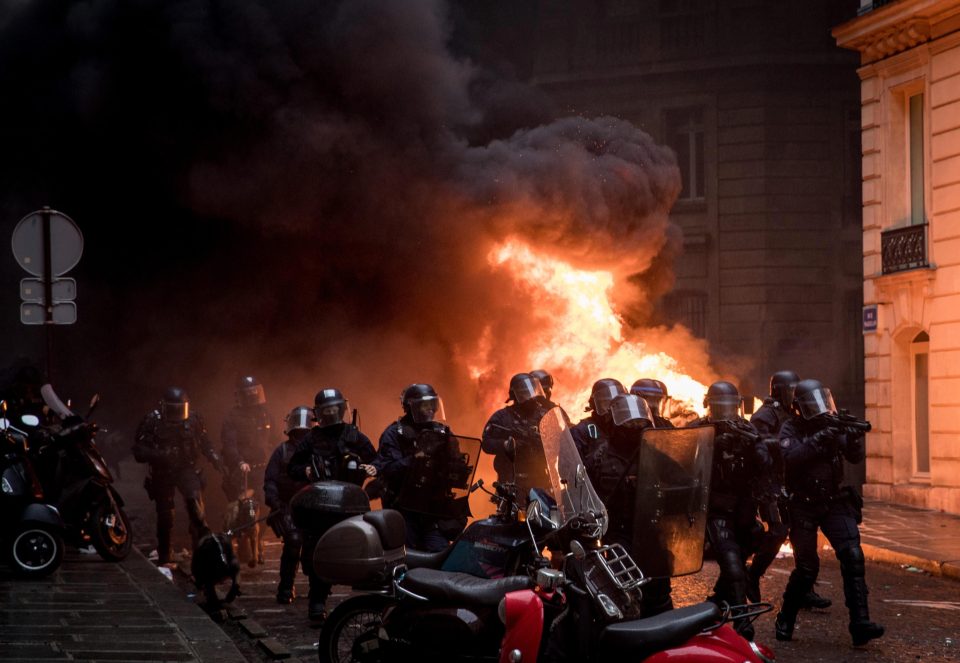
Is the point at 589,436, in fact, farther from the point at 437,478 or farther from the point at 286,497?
the point at 286,497

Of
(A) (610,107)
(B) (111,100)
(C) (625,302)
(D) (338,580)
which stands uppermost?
(A) (610,107)

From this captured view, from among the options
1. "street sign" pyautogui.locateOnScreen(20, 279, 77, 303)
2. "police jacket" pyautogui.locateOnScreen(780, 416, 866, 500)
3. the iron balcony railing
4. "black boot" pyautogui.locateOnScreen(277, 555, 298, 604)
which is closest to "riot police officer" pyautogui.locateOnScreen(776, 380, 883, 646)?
"police jacket" pyautogui.locateOnScreen(780, 416, 866, 500)

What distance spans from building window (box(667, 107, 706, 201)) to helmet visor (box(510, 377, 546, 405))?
15156 millimetres

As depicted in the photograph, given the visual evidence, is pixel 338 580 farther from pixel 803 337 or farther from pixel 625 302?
pixel 803 337

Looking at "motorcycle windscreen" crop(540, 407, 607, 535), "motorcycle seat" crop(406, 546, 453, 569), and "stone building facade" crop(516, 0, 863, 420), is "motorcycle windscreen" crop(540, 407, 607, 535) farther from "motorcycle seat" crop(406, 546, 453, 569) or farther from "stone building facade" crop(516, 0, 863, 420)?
"stone building facade" crop(516, 0, 863, 420)

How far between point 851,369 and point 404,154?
11.1 meters

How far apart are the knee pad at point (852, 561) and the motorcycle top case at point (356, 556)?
10.0 feet

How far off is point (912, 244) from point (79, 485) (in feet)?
36.6

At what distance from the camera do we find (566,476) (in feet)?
16.7

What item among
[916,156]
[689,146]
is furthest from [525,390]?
[689,146]

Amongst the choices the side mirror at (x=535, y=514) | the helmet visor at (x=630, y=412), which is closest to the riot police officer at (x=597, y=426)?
the helmet visor at (x=630, y=412)

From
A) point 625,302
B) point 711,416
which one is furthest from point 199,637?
point 625,302

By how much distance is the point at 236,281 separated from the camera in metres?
17.4

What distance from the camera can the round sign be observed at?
10188 millimetres
